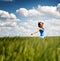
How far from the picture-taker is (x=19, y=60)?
2.03m

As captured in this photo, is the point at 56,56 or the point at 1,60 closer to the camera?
the point at 1,60

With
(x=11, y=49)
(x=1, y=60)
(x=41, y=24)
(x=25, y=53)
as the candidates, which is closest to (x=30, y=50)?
(x=25, y=53)

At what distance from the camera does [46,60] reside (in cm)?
212

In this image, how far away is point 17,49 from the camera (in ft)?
7.81

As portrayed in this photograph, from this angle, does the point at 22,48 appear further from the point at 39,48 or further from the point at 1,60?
the point at 1,60

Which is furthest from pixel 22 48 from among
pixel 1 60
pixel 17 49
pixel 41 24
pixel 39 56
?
pixel 41 24

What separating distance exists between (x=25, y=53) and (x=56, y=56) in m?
0.33

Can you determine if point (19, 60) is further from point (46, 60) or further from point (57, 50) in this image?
point (57, 50)

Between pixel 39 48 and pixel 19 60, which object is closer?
pixel 19 60

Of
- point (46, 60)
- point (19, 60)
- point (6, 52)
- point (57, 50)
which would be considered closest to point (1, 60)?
point (19, 60)

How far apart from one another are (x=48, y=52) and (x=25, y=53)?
10.2 inches

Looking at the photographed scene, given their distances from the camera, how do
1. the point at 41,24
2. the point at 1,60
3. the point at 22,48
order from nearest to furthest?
1. the point at 1,60
2. the point at 22,48
3. the point at 41,24

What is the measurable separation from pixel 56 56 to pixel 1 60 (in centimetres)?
59

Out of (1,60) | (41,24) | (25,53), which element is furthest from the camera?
(41,24)
